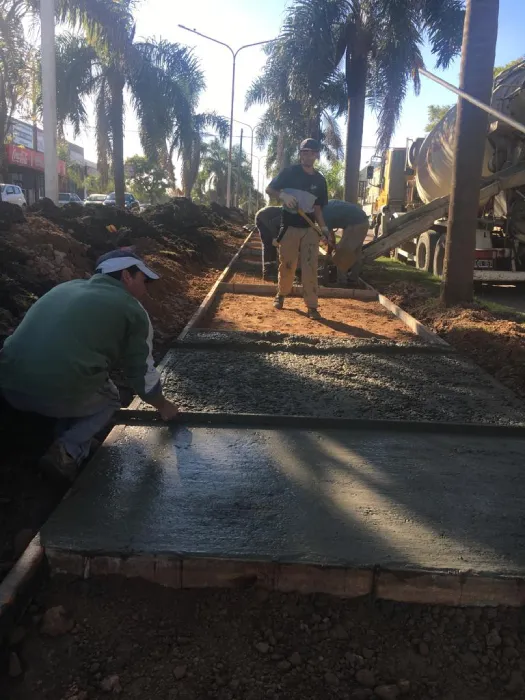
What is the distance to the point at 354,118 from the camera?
17.2 metres

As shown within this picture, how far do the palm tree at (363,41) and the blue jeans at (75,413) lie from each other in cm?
1541

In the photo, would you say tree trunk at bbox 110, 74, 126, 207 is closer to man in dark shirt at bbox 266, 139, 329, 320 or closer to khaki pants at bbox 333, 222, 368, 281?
khaki pants at bbox 333, 222, 368, 281

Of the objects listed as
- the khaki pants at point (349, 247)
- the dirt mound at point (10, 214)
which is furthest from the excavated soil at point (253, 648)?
the khaki pants at point (349, 247)

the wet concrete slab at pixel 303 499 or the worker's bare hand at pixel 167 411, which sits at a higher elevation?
the worker's bare hand at pixel 167 411

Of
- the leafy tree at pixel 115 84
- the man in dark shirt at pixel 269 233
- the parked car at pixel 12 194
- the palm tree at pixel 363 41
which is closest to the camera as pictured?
the man in dark shirt at pixel 269 233

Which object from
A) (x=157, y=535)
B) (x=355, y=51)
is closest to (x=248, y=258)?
(x=355, y=51)

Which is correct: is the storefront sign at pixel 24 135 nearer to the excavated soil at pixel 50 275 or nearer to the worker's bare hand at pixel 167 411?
the excavated soil at pixel 50 275

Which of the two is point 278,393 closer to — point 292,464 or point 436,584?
point 292,464

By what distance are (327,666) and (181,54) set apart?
2716cm

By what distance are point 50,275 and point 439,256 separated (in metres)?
8.89

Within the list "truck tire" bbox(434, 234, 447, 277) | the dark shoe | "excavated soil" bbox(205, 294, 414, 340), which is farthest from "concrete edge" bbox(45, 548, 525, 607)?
"truck tire" bbox(434, 234, 447, 277)

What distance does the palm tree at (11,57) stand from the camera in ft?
55.3

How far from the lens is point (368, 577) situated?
235 cm

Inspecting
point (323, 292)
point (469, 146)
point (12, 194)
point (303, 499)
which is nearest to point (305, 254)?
point (323, 292)
